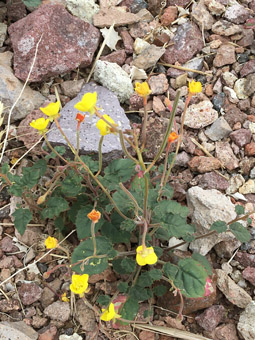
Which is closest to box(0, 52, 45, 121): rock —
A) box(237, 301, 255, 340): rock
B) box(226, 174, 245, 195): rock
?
box(226, 174, 245, 195): rock

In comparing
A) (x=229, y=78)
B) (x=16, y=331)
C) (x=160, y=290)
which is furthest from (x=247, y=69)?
(x=16, y=331)

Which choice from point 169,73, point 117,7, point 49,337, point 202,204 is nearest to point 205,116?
point 169,73

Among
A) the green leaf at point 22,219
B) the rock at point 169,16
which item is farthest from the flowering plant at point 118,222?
the rock at point 169,16

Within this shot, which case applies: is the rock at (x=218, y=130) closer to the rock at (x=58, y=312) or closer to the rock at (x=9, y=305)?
the rock at (x=58, y=312)

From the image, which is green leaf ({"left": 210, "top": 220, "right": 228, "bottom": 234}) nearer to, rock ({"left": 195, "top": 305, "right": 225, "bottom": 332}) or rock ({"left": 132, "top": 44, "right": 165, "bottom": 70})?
rock ({"left": 195, "top": 305, "right": 225, "bottom": 332})

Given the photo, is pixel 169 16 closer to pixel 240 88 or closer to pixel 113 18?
pixel 113 18
